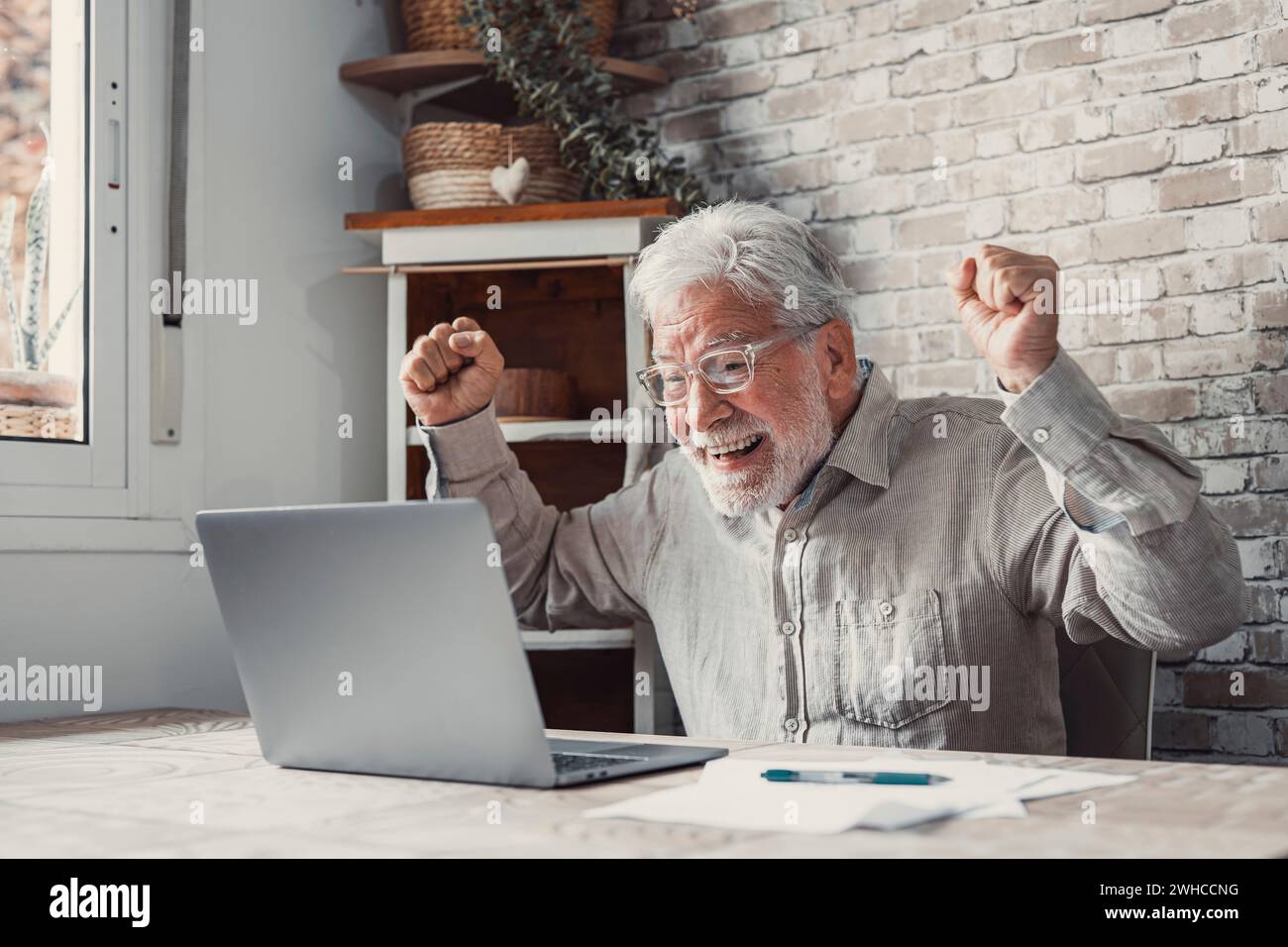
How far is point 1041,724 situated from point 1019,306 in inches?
25.9

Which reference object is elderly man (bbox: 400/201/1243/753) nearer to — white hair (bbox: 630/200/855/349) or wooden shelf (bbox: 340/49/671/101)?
white hair (bbox: 630/200/855/349)

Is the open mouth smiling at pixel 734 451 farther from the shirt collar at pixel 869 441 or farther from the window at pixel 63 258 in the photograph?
the window at pixel 63 258

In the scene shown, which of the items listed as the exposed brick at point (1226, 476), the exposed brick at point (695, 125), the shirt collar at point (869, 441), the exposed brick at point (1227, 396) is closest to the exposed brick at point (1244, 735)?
the exposed brick at point (1226, 476)

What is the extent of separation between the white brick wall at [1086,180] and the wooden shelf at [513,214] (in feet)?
1.26

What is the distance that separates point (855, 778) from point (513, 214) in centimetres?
180

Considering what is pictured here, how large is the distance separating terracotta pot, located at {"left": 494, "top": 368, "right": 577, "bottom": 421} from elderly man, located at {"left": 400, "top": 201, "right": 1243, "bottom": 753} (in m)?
0.46

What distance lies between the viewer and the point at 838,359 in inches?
80.2

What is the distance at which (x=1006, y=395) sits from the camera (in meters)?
1.54

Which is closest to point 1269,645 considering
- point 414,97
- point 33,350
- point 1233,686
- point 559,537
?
point 1233,686

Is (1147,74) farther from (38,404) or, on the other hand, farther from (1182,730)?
(38,404)

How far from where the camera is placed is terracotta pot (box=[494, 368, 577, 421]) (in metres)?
2.61

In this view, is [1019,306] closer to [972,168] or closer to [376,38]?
[972,168]

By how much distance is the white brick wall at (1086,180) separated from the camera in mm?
2285
